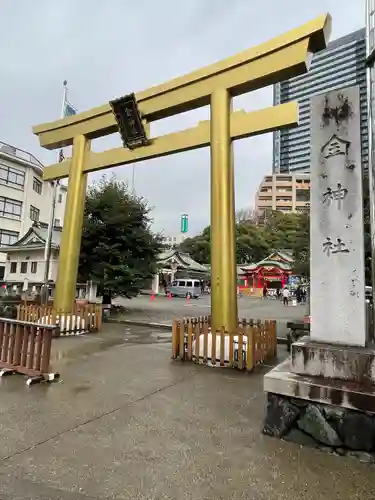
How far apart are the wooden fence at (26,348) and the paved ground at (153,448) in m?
0.24

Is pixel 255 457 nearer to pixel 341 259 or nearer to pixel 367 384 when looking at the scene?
pixel 367 384

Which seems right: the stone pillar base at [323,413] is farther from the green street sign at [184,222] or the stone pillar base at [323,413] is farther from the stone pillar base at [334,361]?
the green street sign at [184,222]

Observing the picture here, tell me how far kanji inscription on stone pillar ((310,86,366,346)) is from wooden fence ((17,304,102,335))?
7.64 meters

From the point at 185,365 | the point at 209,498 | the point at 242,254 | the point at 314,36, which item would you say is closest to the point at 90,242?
the point at 185,365

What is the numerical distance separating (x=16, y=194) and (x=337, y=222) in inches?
1303

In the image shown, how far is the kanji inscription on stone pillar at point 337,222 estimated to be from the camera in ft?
12.1

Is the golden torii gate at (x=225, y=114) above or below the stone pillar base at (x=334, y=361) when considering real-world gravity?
above

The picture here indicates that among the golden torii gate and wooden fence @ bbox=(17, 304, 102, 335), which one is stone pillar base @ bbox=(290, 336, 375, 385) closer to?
the golden torii gate

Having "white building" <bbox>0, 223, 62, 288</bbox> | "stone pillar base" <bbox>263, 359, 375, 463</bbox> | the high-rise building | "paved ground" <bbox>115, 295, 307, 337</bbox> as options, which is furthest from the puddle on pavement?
"white building" <bbox>0, 223, 62, 288</bbox>

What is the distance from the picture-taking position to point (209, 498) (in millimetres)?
2439

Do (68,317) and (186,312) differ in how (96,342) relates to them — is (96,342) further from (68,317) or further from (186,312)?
(186,312)

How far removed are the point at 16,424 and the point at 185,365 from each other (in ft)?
11.2

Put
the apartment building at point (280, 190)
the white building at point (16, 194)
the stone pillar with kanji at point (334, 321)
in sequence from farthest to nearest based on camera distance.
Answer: the apartment building at point (280, 190) < the white building at point (16, 194) < the stone pillar with kanji at point (334, 321)

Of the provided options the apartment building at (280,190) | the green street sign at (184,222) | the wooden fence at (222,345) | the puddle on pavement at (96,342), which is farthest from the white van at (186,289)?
the apartment building at (280,190)
